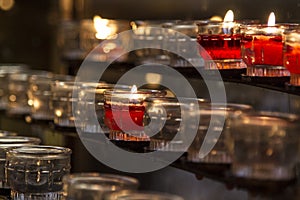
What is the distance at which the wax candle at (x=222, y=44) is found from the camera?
265cm

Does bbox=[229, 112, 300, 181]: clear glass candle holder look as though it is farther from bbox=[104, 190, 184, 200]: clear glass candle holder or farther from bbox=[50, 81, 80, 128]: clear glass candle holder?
bbox=[50, 81, 80, 128]: clear glass candle holder

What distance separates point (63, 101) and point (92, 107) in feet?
1.23

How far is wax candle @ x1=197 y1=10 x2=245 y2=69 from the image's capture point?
2.65 meters

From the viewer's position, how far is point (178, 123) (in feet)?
8.23

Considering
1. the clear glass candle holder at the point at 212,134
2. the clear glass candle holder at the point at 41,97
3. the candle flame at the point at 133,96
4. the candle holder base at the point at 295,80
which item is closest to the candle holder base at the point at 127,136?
the candle flame at the point at 133,96

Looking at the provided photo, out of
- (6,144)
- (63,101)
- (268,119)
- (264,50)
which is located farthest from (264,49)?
(63,101)

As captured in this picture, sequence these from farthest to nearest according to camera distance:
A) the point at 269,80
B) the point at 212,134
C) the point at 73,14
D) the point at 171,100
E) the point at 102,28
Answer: the point at 73,14, the point at 102,28, the point at 171,100, the point at 269,80, the point at 212,134

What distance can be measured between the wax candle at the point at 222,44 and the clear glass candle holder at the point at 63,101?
2.59ft

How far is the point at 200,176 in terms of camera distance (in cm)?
233

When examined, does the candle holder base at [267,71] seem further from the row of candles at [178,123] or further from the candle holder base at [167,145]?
the candle holder base at [167,145]

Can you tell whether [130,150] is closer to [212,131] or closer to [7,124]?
[212,131]

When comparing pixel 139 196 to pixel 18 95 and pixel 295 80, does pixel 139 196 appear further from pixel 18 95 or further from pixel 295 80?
pixel 18 95

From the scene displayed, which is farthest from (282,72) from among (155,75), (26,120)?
(26,120)

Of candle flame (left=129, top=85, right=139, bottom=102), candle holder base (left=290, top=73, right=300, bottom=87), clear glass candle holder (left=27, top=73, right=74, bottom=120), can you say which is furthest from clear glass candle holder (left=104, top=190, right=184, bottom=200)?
clear glass candle holder (left=27, top=73, right=74, bottom=120)
